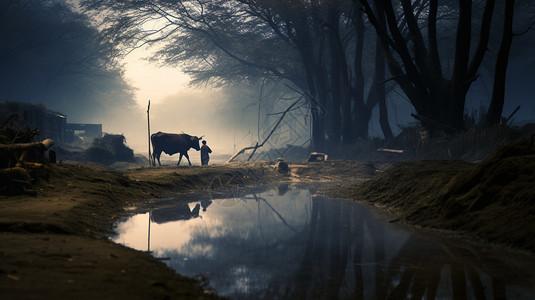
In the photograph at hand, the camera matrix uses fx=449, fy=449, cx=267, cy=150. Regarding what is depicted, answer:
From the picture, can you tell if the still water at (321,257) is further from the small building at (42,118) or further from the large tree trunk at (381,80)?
the small building at (42,118)

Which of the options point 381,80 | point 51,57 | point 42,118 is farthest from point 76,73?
point 381,80

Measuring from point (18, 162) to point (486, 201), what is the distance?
6977 millimetres

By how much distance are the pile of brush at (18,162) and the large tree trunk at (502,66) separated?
428 inches

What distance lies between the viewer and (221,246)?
5164mm

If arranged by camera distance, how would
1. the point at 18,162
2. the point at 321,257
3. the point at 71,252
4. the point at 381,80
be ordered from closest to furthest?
the point at 71,252
the point at 321,257
the point at 18,162
the point at 381,80

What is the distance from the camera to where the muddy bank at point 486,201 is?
4.77 m

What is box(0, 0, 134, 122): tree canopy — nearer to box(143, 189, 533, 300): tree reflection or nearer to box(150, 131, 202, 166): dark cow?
box(150, 131, 202, 166): dark cow

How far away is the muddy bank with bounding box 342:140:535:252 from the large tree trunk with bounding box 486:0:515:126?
17.7 feet

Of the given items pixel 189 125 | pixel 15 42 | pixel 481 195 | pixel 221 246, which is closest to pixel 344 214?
pixel 481 195

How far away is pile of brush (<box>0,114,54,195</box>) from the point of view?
22.8ft

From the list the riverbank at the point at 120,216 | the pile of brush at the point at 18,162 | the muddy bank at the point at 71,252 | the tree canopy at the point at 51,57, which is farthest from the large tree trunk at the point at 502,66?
the tree canopy at the point at 51,57

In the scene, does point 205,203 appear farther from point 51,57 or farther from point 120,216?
point 51,57

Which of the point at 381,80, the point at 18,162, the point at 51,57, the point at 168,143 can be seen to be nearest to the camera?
the point at 18,162

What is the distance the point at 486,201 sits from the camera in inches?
214
